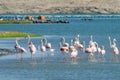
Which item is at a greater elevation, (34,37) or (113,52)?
(113,52)

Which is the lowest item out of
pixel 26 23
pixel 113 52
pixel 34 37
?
pixel 26 23

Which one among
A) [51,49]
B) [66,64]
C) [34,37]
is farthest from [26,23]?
[66,64]

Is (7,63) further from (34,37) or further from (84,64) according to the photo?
(34,37)

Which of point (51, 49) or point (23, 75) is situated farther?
point (51, 49)

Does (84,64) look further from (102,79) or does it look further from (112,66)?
(102,79)

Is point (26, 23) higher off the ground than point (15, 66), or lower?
lower

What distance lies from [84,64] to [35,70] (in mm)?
3375

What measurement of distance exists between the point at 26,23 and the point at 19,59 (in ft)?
249

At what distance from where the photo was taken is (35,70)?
39.7 meters

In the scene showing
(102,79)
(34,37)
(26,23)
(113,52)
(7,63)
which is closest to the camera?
(102,79)

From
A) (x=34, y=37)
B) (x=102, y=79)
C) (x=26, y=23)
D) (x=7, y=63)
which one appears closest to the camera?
(x=102, y=79)

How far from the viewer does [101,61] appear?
43.2 meters

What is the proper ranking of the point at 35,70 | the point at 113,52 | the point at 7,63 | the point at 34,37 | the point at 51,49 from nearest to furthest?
the point at 35,70 < the point at 7,63 < the point at 113,52 < the point at 51,49 < the point at 34,37

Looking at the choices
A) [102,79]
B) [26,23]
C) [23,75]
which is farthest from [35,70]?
[26,23]
